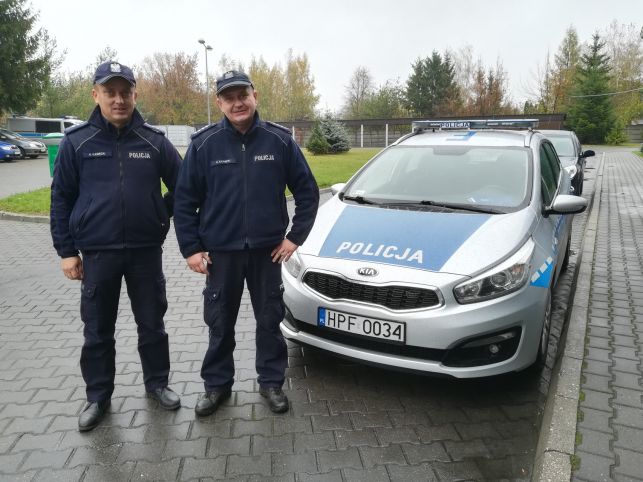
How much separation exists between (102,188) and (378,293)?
1.66m

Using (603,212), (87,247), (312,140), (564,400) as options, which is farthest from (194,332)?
(312,140)

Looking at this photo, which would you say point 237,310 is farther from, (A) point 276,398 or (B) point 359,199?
(B) point 359,199

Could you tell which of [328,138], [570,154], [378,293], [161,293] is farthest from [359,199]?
[328,138]

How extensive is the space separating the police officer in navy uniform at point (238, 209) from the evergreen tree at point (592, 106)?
4836 cm

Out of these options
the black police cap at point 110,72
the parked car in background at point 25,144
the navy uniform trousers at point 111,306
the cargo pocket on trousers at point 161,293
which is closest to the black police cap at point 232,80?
the black police cap at point 110,72

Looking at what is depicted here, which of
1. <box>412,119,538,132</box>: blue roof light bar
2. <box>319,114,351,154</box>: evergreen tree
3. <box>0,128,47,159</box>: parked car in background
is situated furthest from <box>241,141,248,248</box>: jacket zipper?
<box>0,128,47,159</box>: parked car in background

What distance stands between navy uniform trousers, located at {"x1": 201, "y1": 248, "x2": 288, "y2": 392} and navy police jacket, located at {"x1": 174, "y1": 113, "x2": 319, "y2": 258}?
0.11 metres

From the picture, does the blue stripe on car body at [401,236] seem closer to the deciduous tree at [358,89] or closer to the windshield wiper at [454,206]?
the windshield wiper at [454,206]

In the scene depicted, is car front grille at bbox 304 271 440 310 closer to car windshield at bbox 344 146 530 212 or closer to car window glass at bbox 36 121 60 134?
car windshield at bbox 344 146 530 212

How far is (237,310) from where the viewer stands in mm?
3121

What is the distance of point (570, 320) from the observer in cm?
432

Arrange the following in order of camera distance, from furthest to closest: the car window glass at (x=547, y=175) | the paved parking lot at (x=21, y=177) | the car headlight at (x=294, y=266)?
the paved parking lot at (x=21, y=177) < the car window glass at (x=547, y=175) < the car headlight at (x=294, y=266)

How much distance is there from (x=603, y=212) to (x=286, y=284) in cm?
873

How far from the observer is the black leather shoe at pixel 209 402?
3057 millimetres
